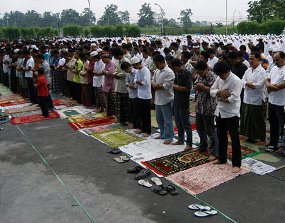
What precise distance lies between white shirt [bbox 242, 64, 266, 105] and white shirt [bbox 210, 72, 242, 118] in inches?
40.6

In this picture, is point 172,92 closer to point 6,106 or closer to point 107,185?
point 107,185

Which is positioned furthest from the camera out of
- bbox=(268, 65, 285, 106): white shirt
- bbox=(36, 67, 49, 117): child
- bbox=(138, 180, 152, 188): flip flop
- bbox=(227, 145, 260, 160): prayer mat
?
bbox=(36, 67, 49, 117): child

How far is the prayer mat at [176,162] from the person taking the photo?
5.23 metres

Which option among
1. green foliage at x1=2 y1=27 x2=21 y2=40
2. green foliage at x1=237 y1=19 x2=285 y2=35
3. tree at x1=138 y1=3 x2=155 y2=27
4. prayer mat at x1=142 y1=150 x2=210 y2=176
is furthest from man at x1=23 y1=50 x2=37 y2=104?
tree at x1=138 y1=3 x2=155 y2=27

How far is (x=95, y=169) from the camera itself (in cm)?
542

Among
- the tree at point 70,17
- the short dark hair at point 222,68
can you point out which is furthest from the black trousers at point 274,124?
the tree at point 70,17

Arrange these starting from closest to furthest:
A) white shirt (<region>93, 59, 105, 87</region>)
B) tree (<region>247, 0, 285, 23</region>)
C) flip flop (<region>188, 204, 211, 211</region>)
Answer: flip flop (<region>188, 204, 211, 211</region>) < white shirt (<region>93, 59, 105, 87</region>) < tree (<region>247, 0, 285, 23</region>)

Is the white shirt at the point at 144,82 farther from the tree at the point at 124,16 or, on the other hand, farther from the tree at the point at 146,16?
the tree at the point at 124,16

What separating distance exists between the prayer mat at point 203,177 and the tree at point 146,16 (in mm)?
79514

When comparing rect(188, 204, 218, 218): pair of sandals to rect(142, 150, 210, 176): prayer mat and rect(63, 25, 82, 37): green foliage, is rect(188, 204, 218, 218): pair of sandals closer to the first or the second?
rect(142, 150, 210, 176): prayer mat

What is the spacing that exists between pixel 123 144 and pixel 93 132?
3.71ft

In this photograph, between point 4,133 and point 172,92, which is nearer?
point 172,92

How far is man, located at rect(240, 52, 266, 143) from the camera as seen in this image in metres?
5.75

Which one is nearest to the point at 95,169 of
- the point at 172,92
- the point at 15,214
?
the point at 15,214
